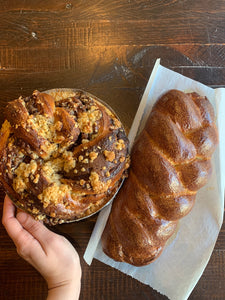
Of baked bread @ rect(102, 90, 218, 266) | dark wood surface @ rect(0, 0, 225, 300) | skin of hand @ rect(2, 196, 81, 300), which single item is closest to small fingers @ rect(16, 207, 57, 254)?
skin of hand @ rect(2, 196, 81, 300)

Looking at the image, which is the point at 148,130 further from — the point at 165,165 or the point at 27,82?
the point at 27,82

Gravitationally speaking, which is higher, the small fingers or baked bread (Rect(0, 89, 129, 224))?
baked bread (Rect(0, 89, 129, 224))

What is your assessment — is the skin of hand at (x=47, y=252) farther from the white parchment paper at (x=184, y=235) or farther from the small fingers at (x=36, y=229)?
the white parchment paper at (x=184, y=235)

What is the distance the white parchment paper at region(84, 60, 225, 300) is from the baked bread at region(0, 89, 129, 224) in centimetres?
30

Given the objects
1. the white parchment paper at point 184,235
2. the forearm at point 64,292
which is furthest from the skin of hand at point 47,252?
the white parchment paper at point 184,235

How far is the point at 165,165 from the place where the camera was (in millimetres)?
936

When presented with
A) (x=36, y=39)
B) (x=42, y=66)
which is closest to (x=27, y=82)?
(x=42, y=66)

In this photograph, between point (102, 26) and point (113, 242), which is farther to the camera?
point (102, 26)

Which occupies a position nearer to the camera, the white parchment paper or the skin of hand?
the skin of hand

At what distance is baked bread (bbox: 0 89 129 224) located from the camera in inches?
32.1

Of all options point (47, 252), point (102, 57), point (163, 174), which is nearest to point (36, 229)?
point (47, 252)

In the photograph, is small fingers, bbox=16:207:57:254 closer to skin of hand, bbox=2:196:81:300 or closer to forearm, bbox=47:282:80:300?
skin of hand, bbox=2:196:81:300

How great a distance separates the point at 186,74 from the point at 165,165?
1.65 ft

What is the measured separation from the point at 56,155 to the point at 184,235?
678 millimetres
